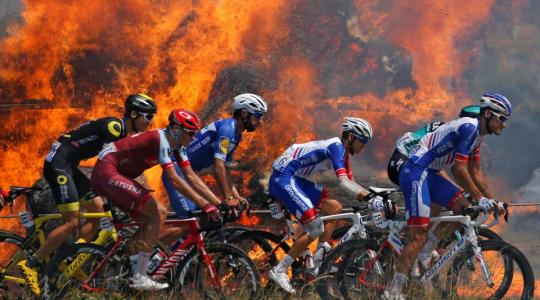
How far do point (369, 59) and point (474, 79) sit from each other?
10.3ft

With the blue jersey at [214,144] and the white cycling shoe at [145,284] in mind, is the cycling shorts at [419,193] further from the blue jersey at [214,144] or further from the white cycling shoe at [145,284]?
the white cycling shoe at [145,284]

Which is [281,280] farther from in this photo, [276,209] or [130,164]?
[130,164]

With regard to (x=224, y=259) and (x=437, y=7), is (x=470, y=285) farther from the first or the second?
(x=437, y=7)

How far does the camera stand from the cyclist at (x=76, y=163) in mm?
8617

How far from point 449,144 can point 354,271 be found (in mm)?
1688

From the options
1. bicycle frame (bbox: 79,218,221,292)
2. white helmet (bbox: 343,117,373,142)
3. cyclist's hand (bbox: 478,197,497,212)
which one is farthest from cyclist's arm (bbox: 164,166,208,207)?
cyclist's hand (bbox: 478,197,497,212)

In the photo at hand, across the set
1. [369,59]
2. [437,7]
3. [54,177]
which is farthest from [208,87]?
[54,177]

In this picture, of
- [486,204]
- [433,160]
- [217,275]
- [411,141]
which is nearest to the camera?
[217,275]

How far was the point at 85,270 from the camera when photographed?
7836 mm

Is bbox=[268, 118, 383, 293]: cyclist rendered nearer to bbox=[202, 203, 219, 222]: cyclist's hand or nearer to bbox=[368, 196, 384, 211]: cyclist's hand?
bbox=[368, 196, 384, 211]: cyclist's hand

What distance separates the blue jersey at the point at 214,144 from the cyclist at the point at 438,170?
7.01 feet

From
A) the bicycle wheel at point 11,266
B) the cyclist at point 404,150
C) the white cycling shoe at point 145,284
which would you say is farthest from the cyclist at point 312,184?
the bicycle wheel at point 11,266

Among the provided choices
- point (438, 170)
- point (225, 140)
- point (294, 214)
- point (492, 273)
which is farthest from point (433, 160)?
point (225, 140)

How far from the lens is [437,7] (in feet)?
77.8
